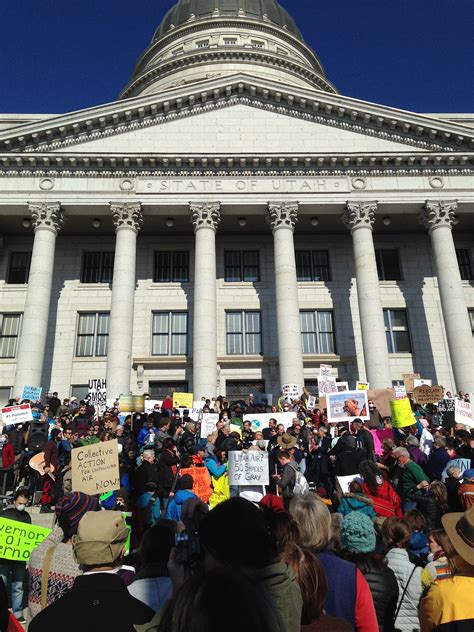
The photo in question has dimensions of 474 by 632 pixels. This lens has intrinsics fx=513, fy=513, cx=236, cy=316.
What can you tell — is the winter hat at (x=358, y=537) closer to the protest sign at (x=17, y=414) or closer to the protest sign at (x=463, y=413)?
the protest sign at (x=463, y=413)

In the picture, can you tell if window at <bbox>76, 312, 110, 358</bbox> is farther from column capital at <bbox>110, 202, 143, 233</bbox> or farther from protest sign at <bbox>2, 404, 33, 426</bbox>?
protest sign at <bbox>2, 404, 33, 426</bbox>

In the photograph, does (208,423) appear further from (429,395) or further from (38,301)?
(38,301)

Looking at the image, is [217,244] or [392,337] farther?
[217,244]

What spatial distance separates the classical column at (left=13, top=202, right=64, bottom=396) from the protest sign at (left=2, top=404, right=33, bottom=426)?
6.59 m

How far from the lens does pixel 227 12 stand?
185 ft

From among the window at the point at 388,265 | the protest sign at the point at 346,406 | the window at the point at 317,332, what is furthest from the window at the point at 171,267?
the protest sign at the point at 346,406

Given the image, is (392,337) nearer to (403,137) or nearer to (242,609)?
(403,137)

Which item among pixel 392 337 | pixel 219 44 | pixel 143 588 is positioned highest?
pixel 219 44

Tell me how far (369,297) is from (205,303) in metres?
8.37

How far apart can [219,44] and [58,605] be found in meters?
57.7

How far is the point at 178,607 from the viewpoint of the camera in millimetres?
1992

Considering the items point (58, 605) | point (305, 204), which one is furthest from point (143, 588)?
point (305, 204)

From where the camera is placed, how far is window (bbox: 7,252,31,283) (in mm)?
30422

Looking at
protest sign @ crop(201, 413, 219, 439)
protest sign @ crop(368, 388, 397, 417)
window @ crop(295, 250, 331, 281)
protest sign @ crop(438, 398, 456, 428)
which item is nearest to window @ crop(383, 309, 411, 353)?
window @ crop(295, 250, 331, 281)
